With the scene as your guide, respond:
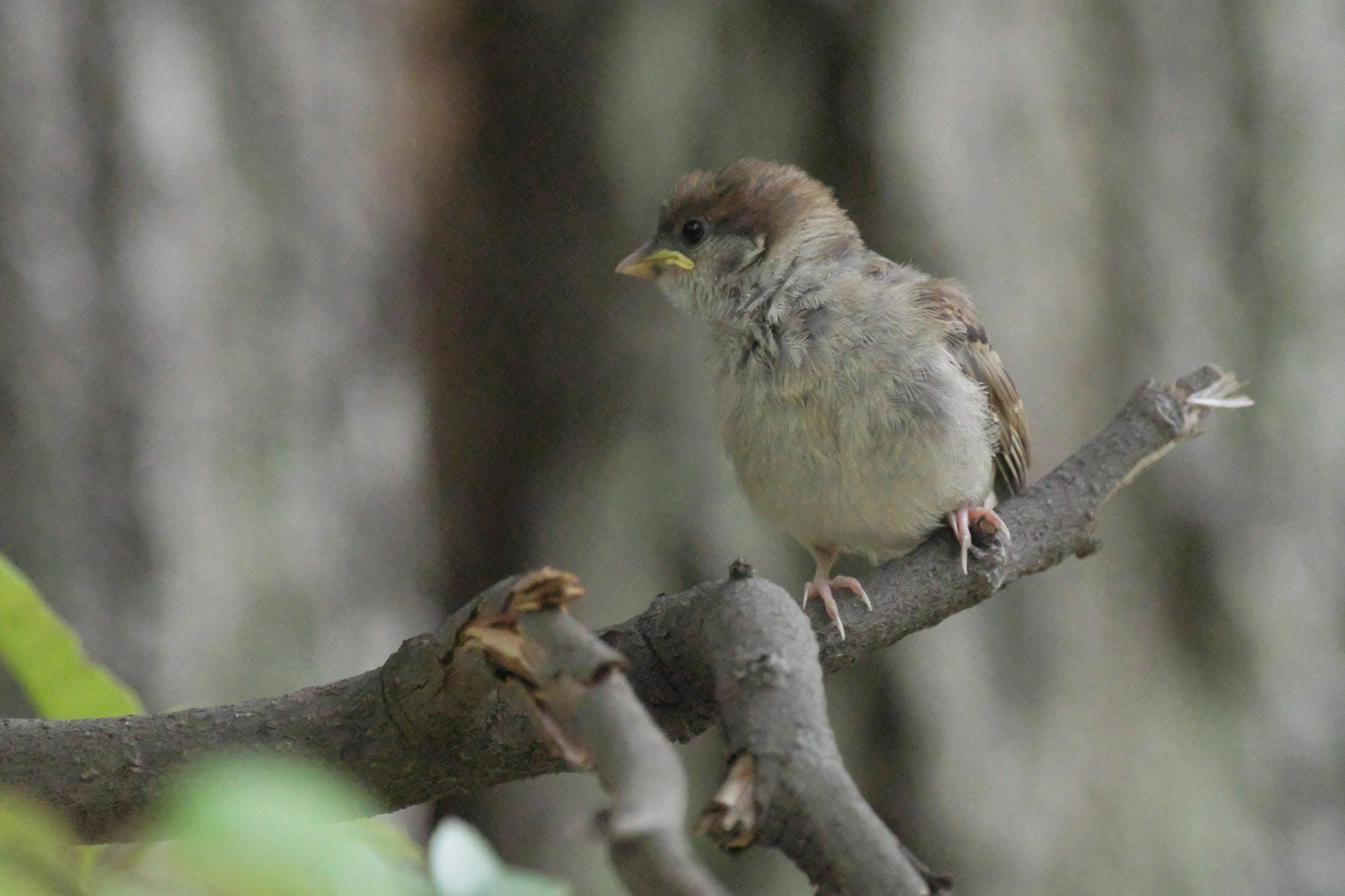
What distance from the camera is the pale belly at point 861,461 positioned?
6.57 feet

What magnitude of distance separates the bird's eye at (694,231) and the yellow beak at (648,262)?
0.03m

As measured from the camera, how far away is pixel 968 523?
181cm

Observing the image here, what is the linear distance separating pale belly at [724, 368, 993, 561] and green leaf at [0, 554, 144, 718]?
110cm

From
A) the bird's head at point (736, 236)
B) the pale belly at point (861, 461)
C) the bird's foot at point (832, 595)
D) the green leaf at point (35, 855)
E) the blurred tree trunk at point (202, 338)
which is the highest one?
the blurred tree trunk at point (202, 338)

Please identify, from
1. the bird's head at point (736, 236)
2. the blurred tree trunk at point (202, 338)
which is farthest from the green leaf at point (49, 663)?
the blurred tree trunk at point (202, 338)

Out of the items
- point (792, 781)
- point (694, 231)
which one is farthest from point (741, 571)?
point (694, 231)

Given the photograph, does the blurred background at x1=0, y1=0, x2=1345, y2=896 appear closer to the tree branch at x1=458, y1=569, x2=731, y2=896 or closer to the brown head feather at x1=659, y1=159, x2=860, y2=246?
the brown head feather at x1=659, y1=159, x2=860, y2=246

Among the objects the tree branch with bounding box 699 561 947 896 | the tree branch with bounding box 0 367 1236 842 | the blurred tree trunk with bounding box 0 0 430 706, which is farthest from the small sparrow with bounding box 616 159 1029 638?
the blurred tree trunk with bounding box 0 0 430 706

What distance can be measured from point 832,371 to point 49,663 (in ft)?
4.13

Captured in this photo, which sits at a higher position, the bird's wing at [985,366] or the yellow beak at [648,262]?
the yellow beak at [648,262]

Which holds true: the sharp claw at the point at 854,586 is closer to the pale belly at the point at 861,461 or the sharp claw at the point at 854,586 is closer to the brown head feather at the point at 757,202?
the pale belly at the point at 861,461

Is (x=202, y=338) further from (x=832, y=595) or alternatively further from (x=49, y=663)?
(x=832, y=595)

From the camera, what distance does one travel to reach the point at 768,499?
217cm

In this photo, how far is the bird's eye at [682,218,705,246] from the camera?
2.35 meters
